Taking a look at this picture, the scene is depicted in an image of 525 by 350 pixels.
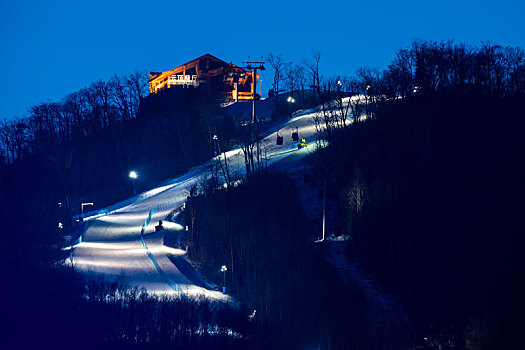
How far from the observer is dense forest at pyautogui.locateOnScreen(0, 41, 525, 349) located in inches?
1438

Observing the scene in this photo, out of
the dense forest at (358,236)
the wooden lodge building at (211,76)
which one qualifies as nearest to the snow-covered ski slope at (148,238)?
the dense forest at (358,236)

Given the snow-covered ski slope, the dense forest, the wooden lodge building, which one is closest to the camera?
the dense forest

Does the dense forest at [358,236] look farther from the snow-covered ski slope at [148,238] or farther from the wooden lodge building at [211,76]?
the wooden lodge building at [211,76]

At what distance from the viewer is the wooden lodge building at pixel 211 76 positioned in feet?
323

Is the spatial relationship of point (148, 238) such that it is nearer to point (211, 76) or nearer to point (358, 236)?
point (358, 236)

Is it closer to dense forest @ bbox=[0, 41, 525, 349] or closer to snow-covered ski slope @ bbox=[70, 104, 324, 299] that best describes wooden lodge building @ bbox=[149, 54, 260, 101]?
dense forest @ bbox=[0, 41, 525, 349]

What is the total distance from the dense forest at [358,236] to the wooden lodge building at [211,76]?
19.9m

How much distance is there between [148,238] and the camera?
49.8m

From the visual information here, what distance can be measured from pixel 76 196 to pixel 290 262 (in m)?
42.3

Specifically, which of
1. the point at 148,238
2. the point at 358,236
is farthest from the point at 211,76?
the point at 358,236

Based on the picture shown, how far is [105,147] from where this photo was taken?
8825 cm

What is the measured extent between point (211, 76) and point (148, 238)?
176ft

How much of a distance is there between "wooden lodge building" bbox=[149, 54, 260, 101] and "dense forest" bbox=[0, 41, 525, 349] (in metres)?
19.9

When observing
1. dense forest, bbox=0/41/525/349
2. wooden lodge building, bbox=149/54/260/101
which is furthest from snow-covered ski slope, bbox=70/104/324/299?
wooden lodge building, bbox=149/54/260/101
